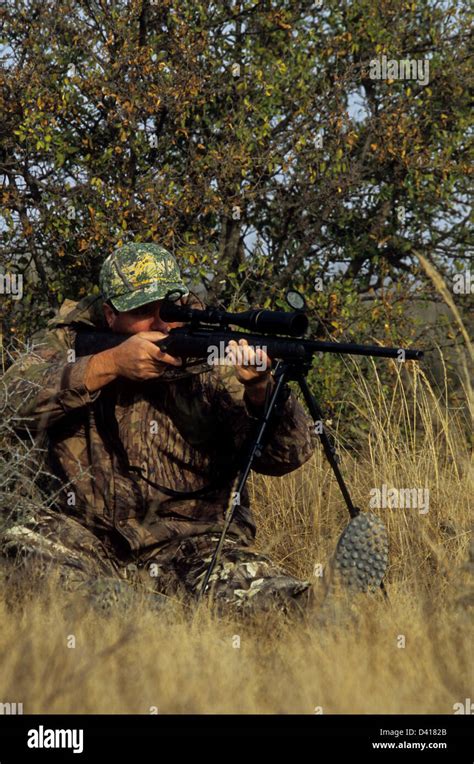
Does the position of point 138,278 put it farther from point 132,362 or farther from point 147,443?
point 147,443

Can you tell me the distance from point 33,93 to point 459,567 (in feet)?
12.7

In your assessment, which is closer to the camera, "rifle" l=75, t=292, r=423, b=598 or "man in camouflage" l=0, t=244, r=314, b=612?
"rifle" l=75, t=292, r=423, b=598

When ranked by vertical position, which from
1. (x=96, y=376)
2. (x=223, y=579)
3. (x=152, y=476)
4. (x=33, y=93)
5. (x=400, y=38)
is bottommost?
(x=223, y=579)

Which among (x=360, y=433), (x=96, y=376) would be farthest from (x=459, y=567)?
(x=360, y=433)

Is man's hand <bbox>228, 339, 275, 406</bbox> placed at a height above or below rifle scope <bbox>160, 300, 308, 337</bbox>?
below

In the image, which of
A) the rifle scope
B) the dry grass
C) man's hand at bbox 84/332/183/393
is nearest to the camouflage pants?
the dry grass

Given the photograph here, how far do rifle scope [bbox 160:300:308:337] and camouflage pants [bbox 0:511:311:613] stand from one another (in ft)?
3.45

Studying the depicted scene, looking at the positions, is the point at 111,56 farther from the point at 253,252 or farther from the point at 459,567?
the point at 459,567

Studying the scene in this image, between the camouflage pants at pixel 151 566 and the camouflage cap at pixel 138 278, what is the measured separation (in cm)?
106

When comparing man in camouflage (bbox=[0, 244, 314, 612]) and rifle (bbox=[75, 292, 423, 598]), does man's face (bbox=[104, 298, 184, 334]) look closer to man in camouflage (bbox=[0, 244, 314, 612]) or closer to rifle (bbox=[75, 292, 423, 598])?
man in camouflage (bbox=[0, 244, 314, 612])

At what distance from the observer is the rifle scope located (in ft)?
14.1

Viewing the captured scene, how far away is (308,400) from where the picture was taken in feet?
14.8

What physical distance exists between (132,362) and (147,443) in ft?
2.06

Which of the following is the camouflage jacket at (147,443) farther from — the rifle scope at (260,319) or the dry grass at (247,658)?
the dry grass at (247,658)
